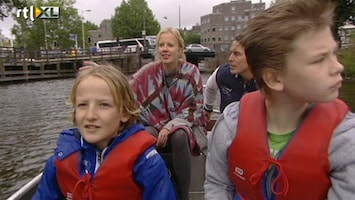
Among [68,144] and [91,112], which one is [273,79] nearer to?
[91,112]

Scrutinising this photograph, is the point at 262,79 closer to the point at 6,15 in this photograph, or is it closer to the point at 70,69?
the point at 6,15

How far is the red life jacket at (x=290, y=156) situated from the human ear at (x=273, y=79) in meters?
0.16

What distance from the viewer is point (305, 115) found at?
4.86 ft

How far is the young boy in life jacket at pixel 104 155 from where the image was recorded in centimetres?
194

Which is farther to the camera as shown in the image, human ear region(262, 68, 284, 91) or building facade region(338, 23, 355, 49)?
building facade region(338, 23, 355, 49)

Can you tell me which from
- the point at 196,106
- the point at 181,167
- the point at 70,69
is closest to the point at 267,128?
the point at 181,167

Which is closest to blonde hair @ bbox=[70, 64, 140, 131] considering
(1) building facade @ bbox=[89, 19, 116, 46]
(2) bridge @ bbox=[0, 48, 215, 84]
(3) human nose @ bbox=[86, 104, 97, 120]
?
(3) human nose @ bbox=[86, 104, 97, 120]

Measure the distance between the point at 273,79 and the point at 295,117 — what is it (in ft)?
0.60

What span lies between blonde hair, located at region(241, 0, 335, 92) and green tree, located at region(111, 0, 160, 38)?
53.5m

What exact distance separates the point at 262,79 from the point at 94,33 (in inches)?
3746

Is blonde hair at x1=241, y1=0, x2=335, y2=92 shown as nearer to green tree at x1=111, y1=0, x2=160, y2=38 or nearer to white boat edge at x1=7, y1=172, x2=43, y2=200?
white boat edge at x1=7, y1=172, x2=43, y2=200

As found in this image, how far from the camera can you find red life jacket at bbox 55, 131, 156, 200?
1.94 meters

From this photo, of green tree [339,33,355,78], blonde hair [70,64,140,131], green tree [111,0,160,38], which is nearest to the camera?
blonde hair [70,64,140,131]

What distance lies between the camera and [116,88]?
6.66 ft
